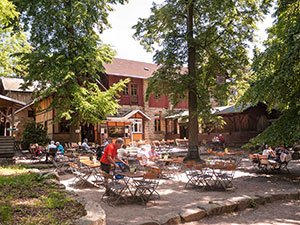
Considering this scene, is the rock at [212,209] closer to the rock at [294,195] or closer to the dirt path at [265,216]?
the dirt path at [265,216]

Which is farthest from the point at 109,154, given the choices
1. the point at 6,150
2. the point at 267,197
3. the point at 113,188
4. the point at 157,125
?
the point at 157,125

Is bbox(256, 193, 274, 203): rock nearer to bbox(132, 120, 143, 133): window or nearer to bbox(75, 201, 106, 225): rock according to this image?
bbox(75, 201, 106, 225): rock

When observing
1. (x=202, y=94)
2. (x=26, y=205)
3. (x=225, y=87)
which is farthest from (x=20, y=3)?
(x=26, y=205)

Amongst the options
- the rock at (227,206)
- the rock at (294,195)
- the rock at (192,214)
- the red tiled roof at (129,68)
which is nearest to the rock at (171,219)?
Result: the rock at (192,214)

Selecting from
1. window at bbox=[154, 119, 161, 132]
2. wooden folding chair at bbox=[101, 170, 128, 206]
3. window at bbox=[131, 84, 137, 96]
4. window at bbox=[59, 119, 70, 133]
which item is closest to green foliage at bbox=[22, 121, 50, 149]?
window at bbox=[59, 119, 70, 133]

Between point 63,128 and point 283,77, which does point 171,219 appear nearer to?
point 283,77

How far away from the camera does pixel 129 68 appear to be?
3019 cm

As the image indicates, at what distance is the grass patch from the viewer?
385 cm

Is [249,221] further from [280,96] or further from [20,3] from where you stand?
[20,3]

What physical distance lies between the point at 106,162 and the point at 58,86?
9992mm

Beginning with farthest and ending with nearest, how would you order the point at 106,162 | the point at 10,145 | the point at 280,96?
the point at 10,145 < the point at 280,96 < the point at 106,162

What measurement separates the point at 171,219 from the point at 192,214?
56 cm

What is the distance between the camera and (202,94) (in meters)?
14.5

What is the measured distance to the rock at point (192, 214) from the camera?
17.2 ft
